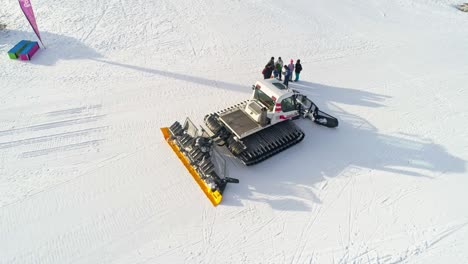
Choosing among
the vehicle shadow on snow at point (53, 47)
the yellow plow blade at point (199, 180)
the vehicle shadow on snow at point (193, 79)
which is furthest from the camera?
the vehicle shadow on snow at point (53, 47)

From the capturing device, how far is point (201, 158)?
29.1 feet

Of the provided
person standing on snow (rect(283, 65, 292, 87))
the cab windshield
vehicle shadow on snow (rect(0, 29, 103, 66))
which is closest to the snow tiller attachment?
the cab windshield

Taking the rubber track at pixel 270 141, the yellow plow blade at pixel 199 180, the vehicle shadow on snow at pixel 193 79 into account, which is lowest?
the yellow plow blade at pixel 199 180

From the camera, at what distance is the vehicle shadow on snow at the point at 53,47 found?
13.4 m

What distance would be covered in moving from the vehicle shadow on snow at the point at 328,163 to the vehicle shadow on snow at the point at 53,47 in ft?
29.6

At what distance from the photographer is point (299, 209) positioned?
870 centimetres

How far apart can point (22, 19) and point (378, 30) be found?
60.9 ft

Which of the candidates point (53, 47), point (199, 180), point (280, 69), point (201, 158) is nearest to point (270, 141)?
point (201, 158)

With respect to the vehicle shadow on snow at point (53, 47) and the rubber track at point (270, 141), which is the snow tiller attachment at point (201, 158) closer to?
the rubber track at point (270, 141)

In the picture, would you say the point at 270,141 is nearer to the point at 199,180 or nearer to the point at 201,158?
the point at 201,158

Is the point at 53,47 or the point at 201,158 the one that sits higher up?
the point at 53,47

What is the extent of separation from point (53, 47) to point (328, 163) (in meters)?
12.7

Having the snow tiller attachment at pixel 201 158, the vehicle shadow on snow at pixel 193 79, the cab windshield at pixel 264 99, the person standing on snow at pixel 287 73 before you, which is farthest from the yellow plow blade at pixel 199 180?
the person standing on snow at pixel 287 73

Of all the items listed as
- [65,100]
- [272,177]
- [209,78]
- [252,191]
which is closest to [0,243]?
[65,100]
